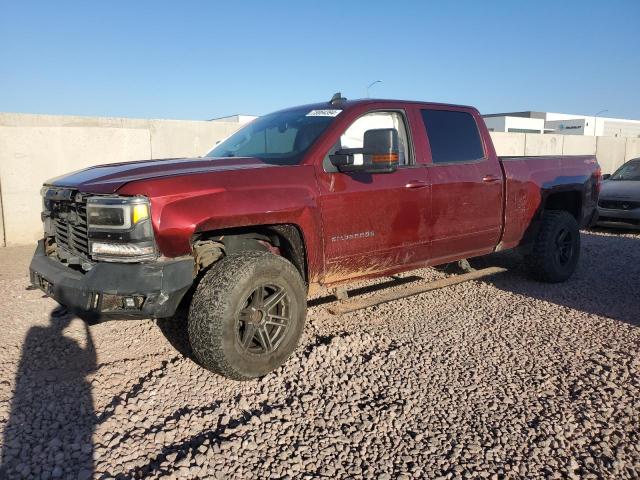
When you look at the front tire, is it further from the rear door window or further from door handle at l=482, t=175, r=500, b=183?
door handle at l=482, t=175, r=500, b=183

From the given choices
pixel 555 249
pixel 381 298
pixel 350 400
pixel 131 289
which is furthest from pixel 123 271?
pixel 555 249

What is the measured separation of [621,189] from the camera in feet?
30.2

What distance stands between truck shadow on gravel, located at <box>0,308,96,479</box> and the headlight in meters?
0.92

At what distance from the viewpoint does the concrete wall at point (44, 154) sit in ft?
26.6

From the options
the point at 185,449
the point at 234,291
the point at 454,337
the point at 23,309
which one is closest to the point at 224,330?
the point at 234,291

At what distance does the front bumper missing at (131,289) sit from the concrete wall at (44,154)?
6343 mm

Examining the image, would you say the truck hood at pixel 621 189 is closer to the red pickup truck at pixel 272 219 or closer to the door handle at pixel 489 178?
the red pickup truck at pixel 272 219

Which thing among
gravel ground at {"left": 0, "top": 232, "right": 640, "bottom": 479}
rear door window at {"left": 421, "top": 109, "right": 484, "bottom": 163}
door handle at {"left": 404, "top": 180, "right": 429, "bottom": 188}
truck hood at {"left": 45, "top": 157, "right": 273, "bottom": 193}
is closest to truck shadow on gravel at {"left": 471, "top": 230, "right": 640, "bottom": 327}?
gravel ground at {"left": 0, "top": 232, "right": 640, "bottom": 479}

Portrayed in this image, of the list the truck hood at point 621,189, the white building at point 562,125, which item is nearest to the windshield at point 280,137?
the truck hood at point 621,189

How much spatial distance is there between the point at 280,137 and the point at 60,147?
610cm

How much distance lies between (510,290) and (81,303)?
14.0 feet

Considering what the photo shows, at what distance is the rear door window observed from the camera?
445 cm

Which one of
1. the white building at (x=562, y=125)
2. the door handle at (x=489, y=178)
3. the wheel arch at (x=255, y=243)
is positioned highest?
the white building at (x=562, y=125)

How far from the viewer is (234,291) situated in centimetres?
304
